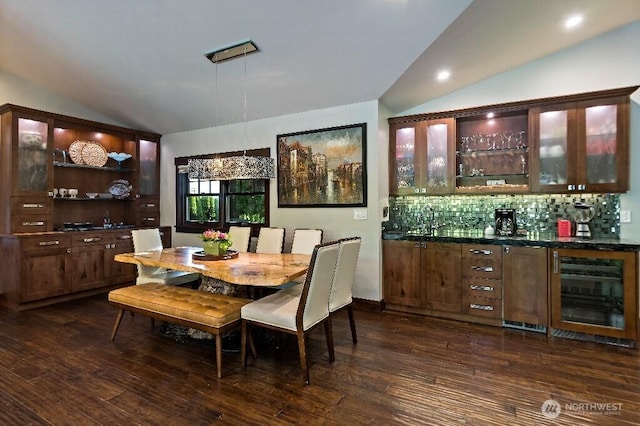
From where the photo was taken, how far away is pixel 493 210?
14.1ft

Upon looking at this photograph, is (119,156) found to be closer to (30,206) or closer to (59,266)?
(30,206)

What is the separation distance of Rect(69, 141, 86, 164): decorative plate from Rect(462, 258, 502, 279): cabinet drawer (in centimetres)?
554

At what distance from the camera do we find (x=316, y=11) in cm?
298

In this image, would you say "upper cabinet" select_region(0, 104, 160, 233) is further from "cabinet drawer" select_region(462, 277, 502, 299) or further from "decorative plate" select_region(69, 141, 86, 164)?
"cabinet drawer" select_region(462, 277, 502, 299)

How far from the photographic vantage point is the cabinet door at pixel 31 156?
440cm

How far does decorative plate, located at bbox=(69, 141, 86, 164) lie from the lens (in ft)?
16.8

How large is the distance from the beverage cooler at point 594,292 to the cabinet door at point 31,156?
6219 millimetres

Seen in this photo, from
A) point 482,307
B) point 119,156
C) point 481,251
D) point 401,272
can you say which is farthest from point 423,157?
point 119,156

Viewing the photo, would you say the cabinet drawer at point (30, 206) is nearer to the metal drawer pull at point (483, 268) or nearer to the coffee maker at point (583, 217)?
the metal drawer pull at point (483, 268)

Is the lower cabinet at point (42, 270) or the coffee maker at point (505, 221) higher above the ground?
the coffee maker at point (505, 221)

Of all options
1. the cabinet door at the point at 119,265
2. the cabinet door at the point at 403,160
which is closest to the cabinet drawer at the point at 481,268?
the cabinet door at the point at 403,160

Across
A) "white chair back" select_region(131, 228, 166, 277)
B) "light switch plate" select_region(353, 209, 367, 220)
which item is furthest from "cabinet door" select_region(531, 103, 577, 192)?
"white chair back" select_region(131, 228, 166, 277)

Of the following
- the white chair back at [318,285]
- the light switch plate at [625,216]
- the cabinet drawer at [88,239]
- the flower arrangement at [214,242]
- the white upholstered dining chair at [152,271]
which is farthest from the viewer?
the cabinet drawer at [88,239]

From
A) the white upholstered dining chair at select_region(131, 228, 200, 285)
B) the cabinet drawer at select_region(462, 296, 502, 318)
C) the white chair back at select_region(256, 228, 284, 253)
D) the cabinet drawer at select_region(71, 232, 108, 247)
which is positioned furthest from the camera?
the cabinet drawer at select_region(71, 232, 108, 247)
